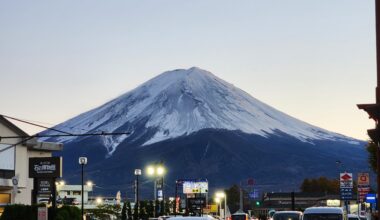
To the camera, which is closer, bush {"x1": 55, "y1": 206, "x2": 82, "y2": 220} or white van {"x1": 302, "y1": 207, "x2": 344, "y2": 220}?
white van {"x1": 302, "y1": 207, "x2": 344, "y2": 220}

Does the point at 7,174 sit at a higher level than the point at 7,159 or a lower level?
lower

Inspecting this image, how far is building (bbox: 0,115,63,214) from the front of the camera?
75938 millimetres

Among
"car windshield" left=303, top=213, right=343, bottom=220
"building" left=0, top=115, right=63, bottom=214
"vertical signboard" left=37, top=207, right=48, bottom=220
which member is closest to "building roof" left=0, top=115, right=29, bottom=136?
"building" left=0, top=115, right=63, bottom=214

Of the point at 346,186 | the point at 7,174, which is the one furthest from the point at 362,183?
the point at 7,174

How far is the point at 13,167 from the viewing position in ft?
254

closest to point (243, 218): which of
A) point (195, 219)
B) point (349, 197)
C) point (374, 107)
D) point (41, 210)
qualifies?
point (349, 197)

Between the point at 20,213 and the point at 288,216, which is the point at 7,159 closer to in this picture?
the point at 20,213

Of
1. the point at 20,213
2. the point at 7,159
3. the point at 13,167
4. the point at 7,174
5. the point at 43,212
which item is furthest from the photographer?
the point at 13,167

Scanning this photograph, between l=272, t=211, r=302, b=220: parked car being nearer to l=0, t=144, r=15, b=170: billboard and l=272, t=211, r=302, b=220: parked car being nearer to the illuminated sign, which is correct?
l=0, t=144, r=15, b=170: billboard

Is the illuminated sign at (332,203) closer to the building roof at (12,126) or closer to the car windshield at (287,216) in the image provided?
the building roof at (12,126)

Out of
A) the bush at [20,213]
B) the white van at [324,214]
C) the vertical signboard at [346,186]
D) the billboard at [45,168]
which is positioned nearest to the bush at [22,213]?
the bush at [20,213]

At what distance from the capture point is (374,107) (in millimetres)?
20250

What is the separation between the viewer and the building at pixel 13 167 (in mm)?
75938

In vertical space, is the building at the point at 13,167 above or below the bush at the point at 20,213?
above
